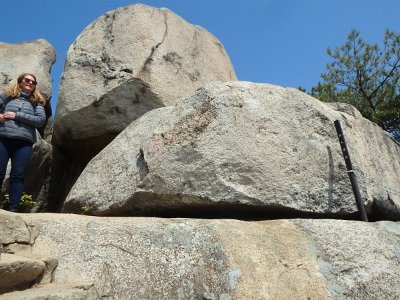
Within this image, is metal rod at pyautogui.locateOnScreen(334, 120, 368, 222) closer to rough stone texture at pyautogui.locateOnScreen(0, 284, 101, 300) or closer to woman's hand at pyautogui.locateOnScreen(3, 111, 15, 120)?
rough stone texture at pyautogui.locateOnScreen(0, 284, 101, 300)

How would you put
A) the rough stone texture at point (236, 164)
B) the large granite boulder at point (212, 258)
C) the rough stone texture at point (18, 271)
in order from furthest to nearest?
the rough stone texture at point (236, 164) < the large granite boulder at point (212, 258) < the rough stone texture at point (18, 271)

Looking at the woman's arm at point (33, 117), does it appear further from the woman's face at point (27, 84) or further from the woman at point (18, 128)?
the woman's face at point (27, 84)

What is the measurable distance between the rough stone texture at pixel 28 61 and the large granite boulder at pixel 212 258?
4460 mm

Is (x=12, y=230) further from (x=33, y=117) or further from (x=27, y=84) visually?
(x=27, y=84)

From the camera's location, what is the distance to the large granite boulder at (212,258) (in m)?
3.47

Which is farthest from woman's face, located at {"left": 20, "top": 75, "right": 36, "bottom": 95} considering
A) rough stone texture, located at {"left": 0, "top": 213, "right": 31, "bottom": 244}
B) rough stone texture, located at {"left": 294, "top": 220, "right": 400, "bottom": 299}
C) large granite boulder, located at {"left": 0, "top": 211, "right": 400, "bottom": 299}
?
rough stone texture, located at {"left": 294, "top": 220, "right": 400, "bottom": 299}

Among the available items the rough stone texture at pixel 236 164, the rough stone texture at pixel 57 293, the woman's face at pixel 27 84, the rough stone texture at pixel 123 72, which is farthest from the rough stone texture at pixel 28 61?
the rough stone texture at pixel 57 293

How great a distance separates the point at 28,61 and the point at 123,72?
2.08 metres

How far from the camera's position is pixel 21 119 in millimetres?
5062

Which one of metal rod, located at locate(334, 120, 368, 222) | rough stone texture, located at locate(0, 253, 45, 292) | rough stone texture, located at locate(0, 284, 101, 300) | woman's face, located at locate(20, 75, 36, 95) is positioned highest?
woman's face, located at locate(20, 75, 36, 95)

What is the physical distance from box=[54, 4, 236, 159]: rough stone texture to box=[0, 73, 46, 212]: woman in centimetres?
150

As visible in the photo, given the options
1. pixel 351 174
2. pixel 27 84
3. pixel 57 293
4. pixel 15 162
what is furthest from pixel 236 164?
pixel 27 84

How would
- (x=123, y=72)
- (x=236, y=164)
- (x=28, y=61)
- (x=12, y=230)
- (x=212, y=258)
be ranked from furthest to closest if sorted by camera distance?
(x=28, y=61) < (x=123, y=72) < (x=236, y=164) < (x=212, y=258) < (x=12, y=230)

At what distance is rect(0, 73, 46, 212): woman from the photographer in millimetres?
4961
